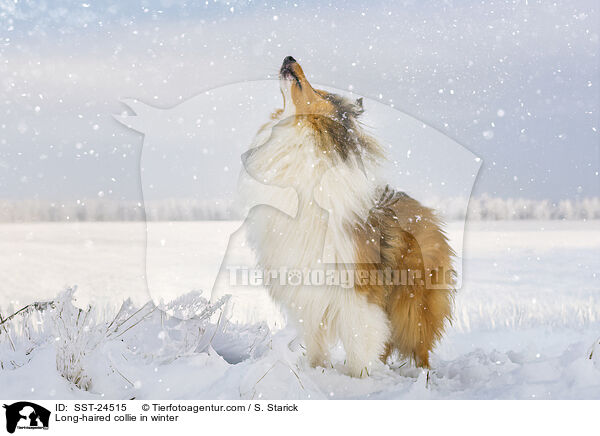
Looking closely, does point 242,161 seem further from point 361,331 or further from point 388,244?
point 361,331

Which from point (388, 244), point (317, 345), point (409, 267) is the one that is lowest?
point (317, 345)

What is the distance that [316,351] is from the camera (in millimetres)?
2434

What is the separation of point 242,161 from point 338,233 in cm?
53

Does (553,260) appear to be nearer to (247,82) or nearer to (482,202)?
(482,202)

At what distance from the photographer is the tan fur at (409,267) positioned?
2.29 metres

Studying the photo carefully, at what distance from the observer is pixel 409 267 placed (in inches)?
93.7

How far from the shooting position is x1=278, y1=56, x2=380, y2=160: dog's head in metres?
2.18

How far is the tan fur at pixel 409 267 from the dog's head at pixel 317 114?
288 millimetres

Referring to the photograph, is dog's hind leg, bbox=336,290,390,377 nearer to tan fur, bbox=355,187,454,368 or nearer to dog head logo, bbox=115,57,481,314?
tan fur, bbox=355,187,454,368

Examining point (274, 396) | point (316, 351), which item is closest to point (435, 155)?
point (316, 351)

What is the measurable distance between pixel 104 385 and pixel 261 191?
1045mm
